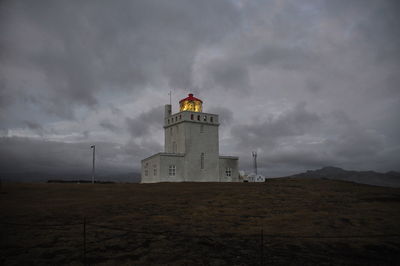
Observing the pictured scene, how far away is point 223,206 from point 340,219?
6947mm

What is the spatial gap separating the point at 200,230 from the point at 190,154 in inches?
967

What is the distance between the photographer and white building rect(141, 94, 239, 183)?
35.7 m

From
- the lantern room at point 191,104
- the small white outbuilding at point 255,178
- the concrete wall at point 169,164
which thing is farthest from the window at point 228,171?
the lantern room at point 191,104

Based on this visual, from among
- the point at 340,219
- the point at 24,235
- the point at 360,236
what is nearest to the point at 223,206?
the point at 340,219

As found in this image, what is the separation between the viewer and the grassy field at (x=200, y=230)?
30.7ft

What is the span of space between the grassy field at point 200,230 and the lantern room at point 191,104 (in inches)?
752

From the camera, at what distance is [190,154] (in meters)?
37.1

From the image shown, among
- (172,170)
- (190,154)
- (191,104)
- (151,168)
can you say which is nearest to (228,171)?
(190,154)

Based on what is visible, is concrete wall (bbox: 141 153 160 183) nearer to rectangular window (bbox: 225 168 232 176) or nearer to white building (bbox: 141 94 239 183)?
white building (bbox: 141 94 239 183)

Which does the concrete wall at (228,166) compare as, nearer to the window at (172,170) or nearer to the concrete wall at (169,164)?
the concrete wall at (169,164)

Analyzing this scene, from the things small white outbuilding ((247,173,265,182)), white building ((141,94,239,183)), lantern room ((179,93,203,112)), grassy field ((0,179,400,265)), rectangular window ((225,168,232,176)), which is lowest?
grassy field ((0,179,400,265))

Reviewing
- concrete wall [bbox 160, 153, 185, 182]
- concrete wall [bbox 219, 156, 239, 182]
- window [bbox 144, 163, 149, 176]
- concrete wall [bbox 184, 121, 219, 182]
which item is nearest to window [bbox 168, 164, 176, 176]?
concrete wall [bbox 160, 153, 185, 182]

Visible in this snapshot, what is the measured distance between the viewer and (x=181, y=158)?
1442 inches

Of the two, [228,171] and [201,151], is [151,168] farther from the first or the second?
[228,171]
